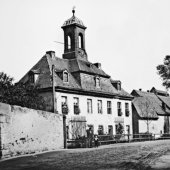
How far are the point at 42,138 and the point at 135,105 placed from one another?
2958cm

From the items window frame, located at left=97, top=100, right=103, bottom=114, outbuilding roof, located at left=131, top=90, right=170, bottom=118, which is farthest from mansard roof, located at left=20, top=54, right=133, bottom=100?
outbuilding roof, located at left=131, top=90, right=170, bottom=118

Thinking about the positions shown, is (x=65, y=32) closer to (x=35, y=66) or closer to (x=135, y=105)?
(x=35, y=66)

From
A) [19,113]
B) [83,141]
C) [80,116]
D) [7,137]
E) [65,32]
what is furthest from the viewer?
[65,32]

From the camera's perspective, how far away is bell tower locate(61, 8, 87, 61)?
41.3m

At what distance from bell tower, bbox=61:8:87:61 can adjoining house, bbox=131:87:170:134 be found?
459 inches

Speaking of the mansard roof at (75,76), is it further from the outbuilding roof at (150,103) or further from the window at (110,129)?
the outbuilding roof at (150,103)

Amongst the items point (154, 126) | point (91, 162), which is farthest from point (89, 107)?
point (91, 162)

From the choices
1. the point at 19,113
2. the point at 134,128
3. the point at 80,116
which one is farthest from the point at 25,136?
the point at 134,128

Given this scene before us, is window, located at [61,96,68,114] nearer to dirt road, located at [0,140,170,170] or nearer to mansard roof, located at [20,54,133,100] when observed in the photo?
mansard roof, located at [20,54,133,100]

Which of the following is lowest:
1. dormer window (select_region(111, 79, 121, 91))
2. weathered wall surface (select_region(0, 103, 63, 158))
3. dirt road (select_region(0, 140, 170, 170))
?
dirt road (select_region(0, 140, 170, 170))

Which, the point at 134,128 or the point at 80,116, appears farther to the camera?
the point at 134,128

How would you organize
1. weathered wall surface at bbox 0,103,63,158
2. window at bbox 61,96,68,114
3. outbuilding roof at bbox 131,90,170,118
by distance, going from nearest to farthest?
weathered wall surface at bbox 0,103,63,158 → window at bbox 61,96,68,114 → outbuilding roof at bbox 131,90,170,118

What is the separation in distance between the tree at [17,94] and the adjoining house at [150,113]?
20.1 meters

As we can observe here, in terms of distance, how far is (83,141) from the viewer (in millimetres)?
26891
